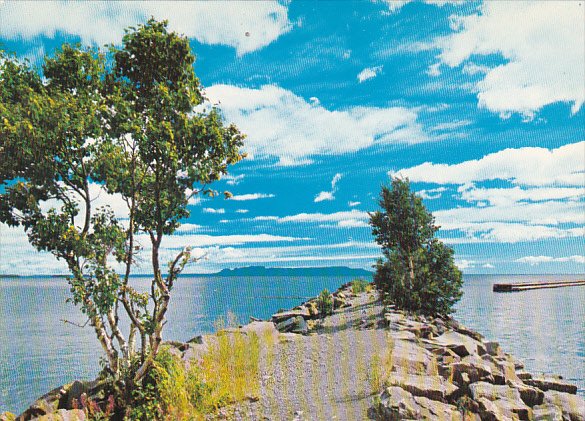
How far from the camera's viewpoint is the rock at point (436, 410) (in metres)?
8.23

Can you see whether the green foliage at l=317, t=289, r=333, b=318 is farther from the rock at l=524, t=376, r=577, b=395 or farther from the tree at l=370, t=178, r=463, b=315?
the rock at l=524, t=376, r=577, b=395

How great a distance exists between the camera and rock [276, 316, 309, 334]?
21.4 meters

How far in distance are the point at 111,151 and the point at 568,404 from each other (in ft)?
38.5

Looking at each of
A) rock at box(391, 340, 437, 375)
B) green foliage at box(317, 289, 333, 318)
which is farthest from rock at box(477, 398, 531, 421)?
green foliage at box(317, 289, 333, 318)

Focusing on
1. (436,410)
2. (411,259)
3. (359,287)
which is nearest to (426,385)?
(436,410)

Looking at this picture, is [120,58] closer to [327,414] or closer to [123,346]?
[123,346]

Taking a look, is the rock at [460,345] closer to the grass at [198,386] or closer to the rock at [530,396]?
the rock at [530,396]

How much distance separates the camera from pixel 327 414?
31.8ft

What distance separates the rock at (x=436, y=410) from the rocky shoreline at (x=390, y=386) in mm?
17

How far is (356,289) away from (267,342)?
80.7ft

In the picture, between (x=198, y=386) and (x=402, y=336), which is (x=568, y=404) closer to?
(x=402, y=336)

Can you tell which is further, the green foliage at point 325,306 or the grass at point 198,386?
the green foliage at point 325,306

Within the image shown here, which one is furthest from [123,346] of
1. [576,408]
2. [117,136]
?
[576,408]

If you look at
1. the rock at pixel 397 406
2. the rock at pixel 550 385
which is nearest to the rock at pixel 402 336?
the rock at pixel 550 385
